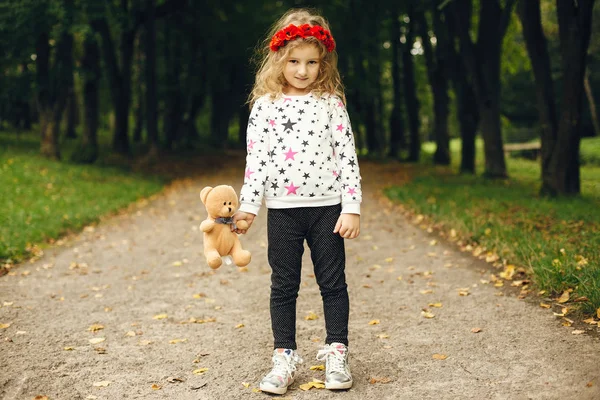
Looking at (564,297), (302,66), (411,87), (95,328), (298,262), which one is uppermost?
(411,87)

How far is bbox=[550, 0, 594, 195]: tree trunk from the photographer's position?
34.4ft

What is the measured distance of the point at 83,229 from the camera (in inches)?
424

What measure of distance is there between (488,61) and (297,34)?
12.4 m

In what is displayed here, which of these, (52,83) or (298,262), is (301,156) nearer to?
(298,262)


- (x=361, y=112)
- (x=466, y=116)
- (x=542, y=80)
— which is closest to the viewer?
(x=542, y=80)

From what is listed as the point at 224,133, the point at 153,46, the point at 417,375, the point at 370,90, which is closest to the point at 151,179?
the point at 153,46

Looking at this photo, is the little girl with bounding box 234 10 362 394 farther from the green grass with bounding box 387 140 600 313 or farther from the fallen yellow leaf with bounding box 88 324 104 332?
the green grass with bounding box 387 140 600 313

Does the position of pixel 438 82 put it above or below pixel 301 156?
above

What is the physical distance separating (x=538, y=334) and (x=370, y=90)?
2215cm

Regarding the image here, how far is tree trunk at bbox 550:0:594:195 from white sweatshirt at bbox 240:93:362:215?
312 inches

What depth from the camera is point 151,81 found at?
842 inches

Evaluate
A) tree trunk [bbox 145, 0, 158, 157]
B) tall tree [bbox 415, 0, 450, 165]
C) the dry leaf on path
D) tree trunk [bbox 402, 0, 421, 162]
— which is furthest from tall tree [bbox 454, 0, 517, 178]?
the dry leaf on path

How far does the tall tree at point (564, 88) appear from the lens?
10.5 m

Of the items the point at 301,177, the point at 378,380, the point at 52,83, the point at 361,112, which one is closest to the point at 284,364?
the point at 378,380
